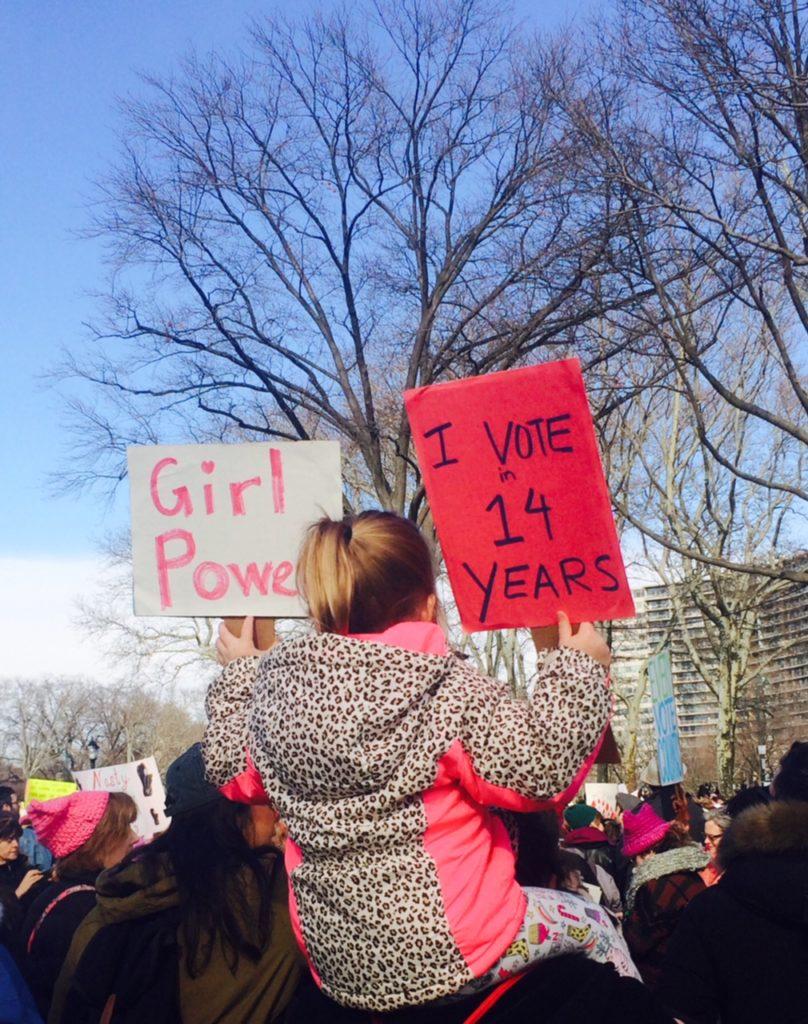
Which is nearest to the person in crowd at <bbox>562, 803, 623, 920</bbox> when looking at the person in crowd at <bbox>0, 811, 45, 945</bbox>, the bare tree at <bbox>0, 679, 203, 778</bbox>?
the person in crowd at <bbox>0, 811, 45, 945</bbox>

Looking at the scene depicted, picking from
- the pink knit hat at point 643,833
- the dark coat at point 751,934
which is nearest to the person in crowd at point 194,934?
the dark coat at point 751,934

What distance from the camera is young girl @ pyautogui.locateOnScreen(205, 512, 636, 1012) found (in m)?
2.16

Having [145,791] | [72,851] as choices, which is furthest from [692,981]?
[145,791]

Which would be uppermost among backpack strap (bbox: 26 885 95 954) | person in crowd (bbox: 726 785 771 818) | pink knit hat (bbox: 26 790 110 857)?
pink knit hat (bbox: 26 790 110 857)

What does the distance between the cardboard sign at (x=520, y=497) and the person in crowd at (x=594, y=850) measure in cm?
325

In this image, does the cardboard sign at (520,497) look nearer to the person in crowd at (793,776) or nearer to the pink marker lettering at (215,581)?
the pink marker lettering at (215,581)

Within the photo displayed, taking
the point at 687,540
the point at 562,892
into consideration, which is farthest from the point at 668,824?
the point at 687,540

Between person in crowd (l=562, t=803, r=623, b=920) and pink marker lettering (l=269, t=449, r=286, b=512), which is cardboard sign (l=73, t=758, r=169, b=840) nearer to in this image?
person in crowd (l=562, t=803, r=623, b=920)

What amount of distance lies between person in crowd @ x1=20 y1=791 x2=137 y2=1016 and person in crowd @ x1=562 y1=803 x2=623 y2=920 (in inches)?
86.6

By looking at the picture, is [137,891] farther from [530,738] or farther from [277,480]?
[530,738]

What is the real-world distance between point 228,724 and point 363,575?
0.49 m

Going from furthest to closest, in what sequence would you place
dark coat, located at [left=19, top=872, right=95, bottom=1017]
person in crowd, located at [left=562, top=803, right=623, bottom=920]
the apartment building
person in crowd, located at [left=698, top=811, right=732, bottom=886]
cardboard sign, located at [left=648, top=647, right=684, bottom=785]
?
1. the apartment building
2. cardboard sign, located at [left=648, top=647, right=684, bottom=785]
3. person in crowd, located at [left=562, top=803, right=623, bottom=920]
4. dark coat, located at [left=19, top=872, right=95, bottom=1017]
5. person in crowd, located at [left=698, top=811, right=732, bottom=886]

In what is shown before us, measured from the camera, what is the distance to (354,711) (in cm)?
222

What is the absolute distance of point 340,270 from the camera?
14.9m
